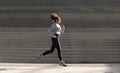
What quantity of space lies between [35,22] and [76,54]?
2.82 meters

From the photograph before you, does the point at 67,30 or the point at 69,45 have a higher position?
the point at 67,30

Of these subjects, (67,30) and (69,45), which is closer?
(69,45)

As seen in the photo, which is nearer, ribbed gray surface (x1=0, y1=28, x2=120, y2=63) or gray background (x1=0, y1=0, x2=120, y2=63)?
ribbed gray surface (x1=0, y1=28, x2=120, y2=63)

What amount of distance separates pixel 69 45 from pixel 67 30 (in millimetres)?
1104

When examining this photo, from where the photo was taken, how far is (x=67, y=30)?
15492mm

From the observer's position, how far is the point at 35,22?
16281 mm

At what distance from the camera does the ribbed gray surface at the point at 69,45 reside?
45.8 feet

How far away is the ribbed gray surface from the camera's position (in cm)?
1397

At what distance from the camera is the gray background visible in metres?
14.1

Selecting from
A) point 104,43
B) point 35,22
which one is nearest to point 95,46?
point 104,43

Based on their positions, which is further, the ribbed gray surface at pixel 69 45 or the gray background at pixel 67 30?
the gray background at pixel 67 30

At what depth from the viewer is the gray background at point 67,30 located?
1411cm

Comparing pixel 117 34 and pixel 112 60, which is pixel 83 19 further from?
pixel 112 60

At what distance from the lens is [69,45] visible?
14508mm
